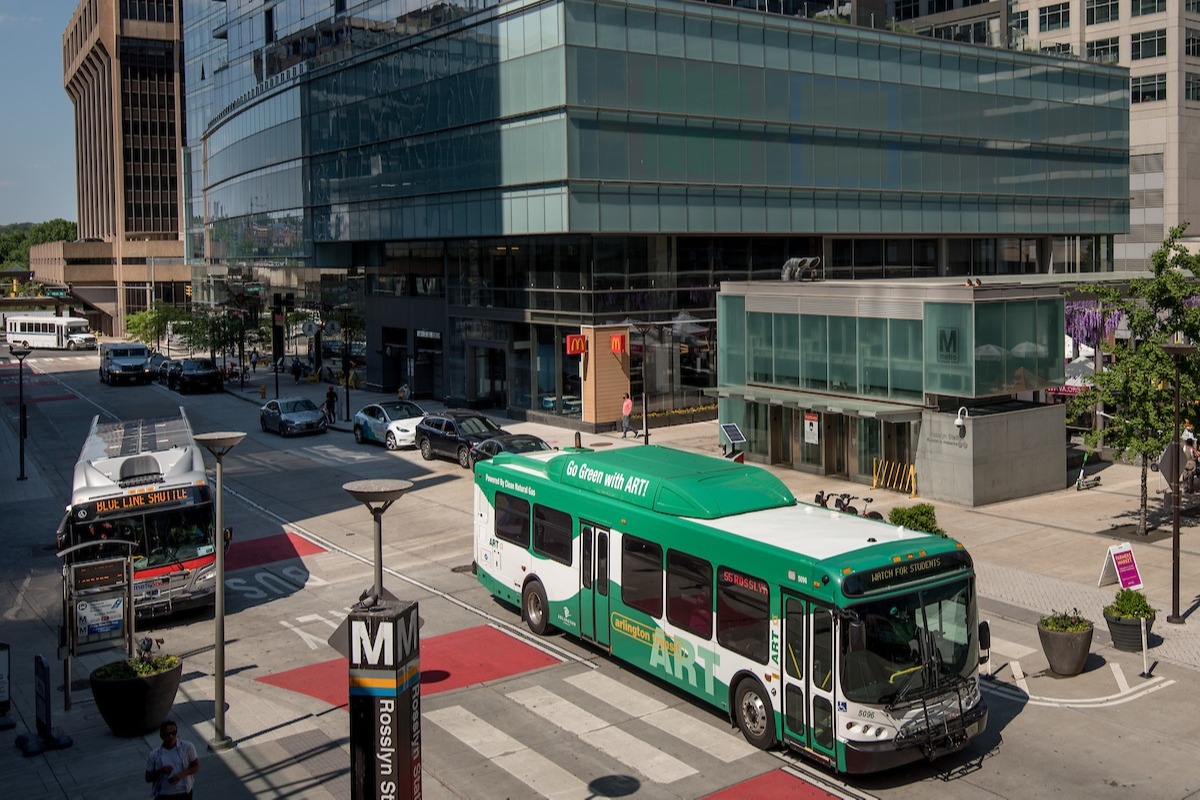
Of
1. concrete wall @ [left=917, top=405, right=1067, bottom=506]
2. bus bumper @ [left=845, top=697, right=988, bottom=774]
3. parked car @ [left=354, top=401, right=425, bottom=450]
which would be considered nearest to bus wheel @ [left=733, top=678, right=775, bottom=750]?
bus bumper @ [left=845, top=697, right=988, bottom=774]

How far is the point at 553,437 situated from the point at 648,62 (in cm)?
1502

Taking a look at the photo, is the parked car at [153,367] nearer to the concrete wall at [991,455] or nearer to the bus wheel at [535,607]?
the concrete wall at [991,455]

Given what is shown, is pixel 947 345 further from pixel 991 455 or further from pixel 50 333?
pixel 50 333

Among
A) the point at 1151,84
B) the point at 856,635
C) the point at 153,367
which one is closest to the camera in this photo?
the point at 856,635

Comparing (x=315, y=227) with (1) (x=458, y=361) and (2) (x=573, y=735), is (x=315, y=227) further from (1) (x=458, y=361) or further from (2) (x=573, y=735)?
(2) (x=573, y=735)

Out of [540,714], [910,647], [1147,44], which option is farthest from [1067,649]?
[1147,44]

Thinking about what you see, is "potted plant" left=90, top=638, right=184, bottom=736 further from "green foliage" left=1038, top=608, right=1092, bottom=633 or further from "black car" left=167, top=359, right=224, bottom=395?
"black car" left=167, top=359, right=224, bottom=395

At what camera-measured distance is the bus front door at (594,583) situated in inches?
703

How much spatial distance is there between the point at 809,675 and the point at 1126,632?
7752 millimetres

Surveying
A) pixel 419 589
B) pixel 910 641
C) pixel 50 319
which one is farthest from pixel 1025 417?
pixel 50 319

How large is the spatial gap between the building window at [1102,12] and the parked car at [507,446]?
221 feet

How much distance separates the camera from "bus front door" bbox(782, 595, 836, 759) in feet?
44.4

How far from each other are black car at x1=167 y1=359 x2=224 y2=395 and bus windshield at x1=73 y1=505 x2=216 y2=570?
151 ft

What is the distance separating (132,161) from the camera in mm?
137500
